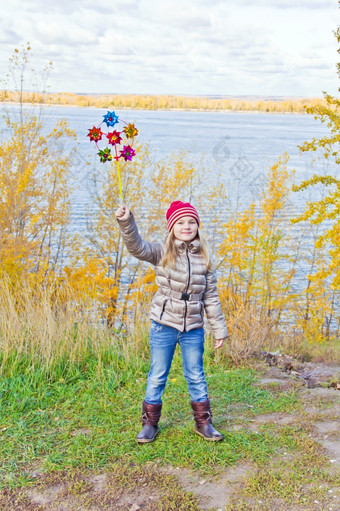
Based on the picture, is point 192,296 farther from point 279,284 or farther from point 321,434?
point 279,284

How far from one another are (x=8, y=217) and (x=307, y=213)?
561 cm

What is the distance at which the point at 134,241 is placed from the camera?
3285 millimetres

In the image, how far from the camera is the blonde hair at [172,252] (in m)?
3.43

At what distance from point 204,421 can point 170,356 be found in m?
0.50

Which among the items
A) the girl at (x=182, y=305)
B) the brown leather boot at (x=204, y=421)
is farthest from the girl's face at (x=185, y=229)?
the brown leather boot at (x=204, y=421)

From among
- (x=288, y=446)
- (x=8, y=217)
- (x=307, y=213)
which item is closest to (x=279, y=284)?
(x=307, y=213)

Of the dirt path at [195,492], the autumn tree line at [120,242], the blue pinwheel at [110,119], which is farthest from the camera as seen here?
the autumn tree line at [120,242]

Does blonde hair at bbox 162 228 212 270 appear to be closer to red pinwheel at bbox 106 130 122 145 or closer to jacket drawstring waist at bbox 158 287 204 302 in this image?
jacket drawstring waist at bbox 158 287 204 302

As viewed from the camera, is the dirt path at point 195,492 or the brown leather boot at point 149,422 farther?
the brown leather boot at point 149,422

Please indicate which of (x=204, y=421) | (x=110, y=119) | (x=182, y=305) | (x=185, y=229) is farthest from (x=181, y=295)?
(x=110, y=119)

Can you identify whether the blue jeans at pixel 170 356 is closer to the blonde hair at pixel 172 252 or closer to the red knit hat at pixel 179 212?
the blonde hair at pixel 172 252

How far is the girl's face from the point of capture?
3416 mm

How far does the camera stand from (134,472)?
10.4 feet

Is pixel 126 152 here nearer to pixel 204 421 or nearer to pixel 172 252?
pixel 172 252
